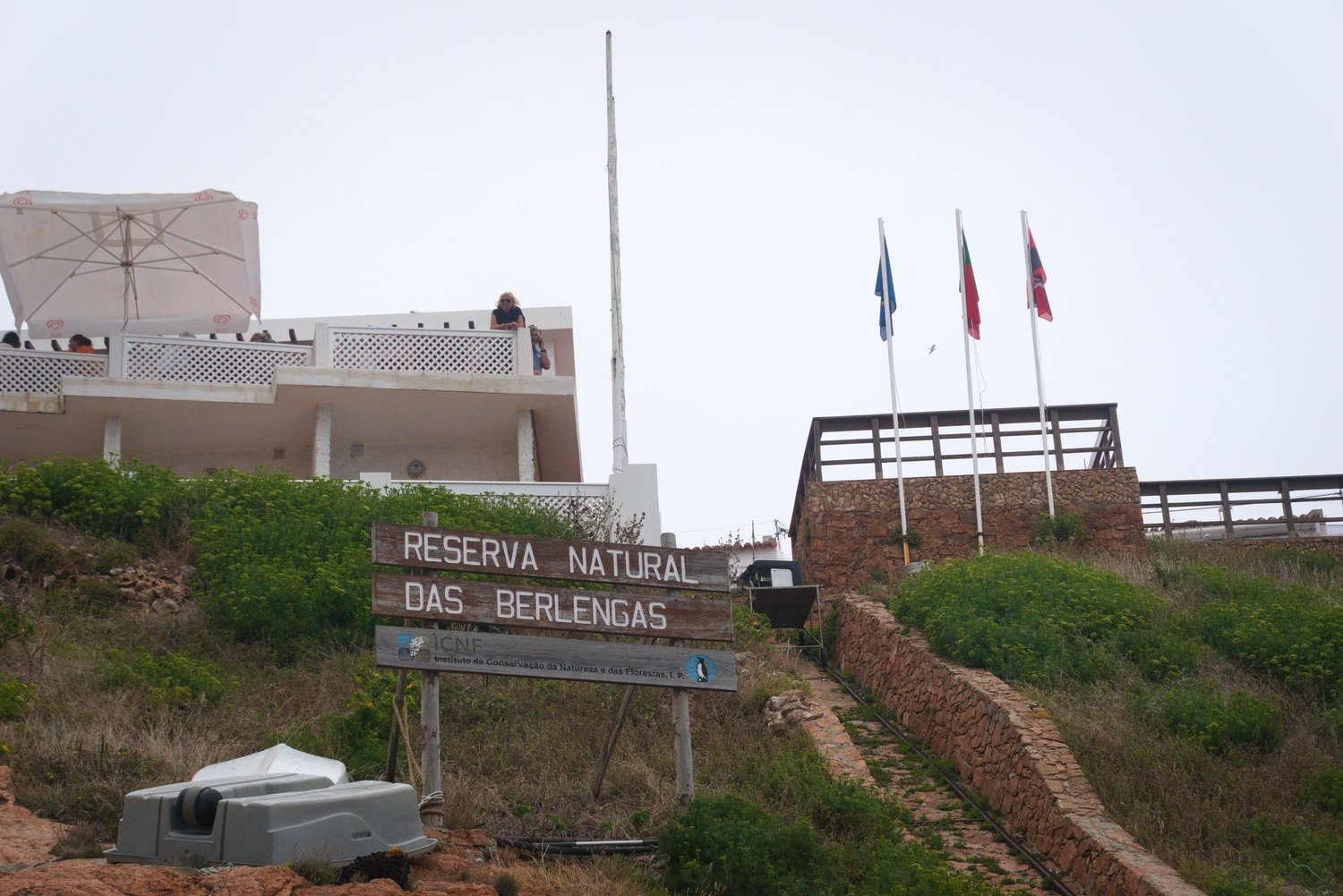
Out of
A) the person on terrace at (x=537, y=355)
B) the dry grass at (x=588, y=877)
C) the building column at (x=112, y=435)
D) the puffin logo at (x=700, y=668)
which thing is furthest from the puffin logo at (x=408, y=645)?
the person on terrace at (x=537, y=355)

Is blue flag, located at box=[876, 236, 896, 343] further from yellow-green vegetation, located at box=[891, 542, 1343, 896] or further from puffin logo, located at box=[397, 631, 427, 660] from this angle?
puffin logo, located at box=[397, 631, 427, 660]

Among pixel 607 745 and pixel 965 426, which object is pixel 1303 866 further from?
pixel 965 426

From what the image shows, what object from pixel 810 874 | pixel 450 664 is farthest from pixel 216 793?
pixel 810 874

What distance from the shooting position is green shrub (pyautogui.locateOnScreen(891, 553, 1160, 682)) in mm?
15594

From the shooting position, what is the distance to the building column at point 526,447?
21.5 m

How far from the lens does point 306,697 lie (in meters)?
13.4

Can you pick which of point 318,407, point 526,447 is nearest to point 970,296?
point 526,447

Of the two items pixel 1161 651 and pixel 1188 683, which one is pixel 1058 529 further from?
pixel 1188 683

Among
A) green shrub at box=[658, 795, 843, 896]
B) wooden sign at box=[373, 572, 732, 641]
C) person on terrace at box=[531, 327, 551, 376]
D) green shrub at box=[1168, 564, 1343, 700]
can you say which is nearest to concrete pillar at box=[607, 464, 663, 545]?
person on terrace at box=[531, 327, 551, 376]

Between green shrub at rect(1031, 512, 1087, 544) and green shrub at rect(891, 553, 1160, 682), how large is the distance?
369cm

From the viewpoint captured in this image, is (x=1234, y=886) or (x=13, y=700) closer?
(x=1234, y=886)

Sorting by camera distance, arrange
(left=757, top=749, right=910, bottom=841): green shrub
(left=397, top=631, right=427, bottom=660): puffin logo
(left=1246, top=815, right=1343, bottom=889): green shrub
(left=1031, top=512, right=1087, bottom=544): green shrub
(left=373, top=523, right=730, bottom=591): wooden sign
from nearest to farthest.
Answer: (left=397, top=631, right=427, bottom=660): puffin logo
(left=373, top=523, right=730, bottom=591): wooden sign
(left=1246, top=815, right=1343, bottom=889): green shrub
(left=757, top=749, right=910, bottom=841): green shrub
(left=1031, top=512, right=1087, bottom=544): green shrub

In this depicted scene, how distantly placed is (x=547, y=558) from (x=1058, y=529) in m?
14.9

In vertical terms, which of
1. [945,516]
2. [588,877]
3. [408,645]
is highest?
[945,516]
